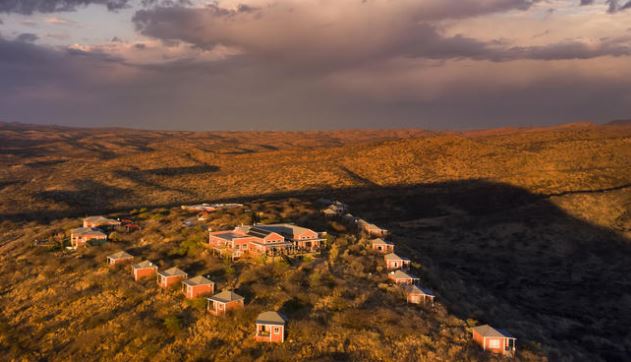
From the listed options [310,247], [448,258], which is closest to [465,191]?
[448,258]

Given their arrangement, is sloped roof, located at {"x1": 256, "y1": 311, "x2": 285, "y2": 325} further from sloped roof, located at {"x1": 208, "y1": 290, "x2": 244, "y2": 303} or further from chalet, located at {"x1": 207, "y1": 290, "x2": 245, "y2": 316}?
sloped roof, located at {"x1": 208, "y1": 290, "x2": 244, "y2": 303}

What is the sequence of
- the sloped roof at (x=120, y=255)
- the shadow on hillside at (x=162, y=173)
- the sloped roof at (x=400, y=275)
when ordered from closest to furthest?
the sloped roof at (x=400, y=275) < the sloped roof at (x=120, y=255) < the shadow on hillside at (x=162, y=173)

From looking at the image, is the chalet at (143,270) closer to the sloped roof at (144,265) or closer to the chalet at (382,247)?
the sloped roof at (144,265)

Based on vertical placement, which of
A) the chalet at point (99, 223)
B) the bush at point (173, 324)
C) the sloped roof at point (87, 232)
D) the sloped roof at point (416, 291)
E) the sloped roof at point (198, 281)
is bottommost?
the bush at point (173, 324)

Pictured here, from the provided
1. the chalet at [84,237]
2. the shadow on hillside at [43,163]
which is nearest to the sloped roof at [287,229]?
the chalet at [84,237]

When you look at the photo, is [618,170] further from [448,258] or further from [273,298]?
[273,298]

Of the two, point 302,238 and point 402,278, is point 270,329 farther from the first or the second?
point 302,238

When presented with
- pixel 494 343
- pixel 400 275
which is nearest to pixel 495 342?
pixel 494 343
